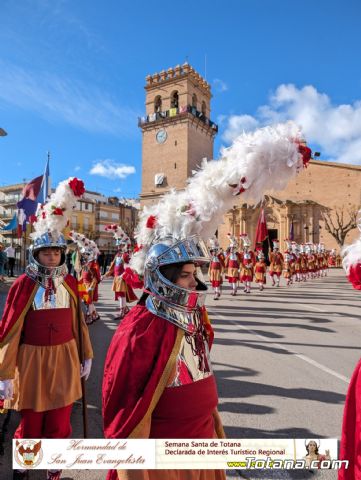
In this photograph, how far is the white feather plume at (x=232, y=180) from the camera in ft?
6.89

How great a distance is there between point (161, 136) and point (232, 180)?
46.3m

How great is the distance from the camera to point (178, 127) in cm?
4488

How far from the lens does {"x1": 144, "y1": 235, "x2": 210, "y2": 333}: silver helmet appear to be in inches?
70.6

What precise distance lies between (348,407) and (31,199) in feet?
39.5

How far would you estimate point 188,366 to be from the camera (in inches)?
70.1

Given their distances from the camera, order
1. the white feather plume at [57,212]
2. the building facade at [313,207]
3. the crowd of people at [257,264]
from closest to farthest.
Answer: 1. the white feather plume at [57,212]
2. the crowd of people at [257,264]
3. the building facade at [313,207]

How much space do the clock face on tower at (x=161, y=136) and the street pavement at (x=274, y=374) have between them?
129 feet

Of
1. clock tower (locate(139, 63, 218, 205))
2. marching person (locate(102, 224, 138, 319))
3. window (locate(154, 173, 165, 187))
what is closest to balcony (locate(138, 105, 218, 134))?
clock tower (locate(139, 63, 218, 205))

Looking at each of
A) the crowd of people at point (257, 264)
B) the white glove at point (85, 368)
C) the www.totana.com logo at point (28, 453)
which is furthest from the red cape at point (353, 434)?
the crowd of people at point (257, 264)

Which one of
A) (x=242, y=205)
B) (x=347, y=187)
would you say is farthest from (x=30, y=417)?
(x=347, y=187)

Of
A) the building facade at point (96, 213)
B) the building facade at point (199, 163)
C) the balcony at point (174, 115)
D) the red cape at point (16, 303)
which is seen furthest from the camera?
the building facade at point (96, 213)

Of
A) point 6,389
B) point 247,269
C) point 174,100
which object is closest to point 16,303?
point 6,389

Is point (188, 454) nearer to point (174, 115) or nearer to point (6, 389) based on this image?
point (6, 389)

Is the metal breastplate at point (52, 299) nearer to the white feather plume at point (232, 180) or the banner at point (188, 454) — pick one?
the white feather plume at point (232, 180)
